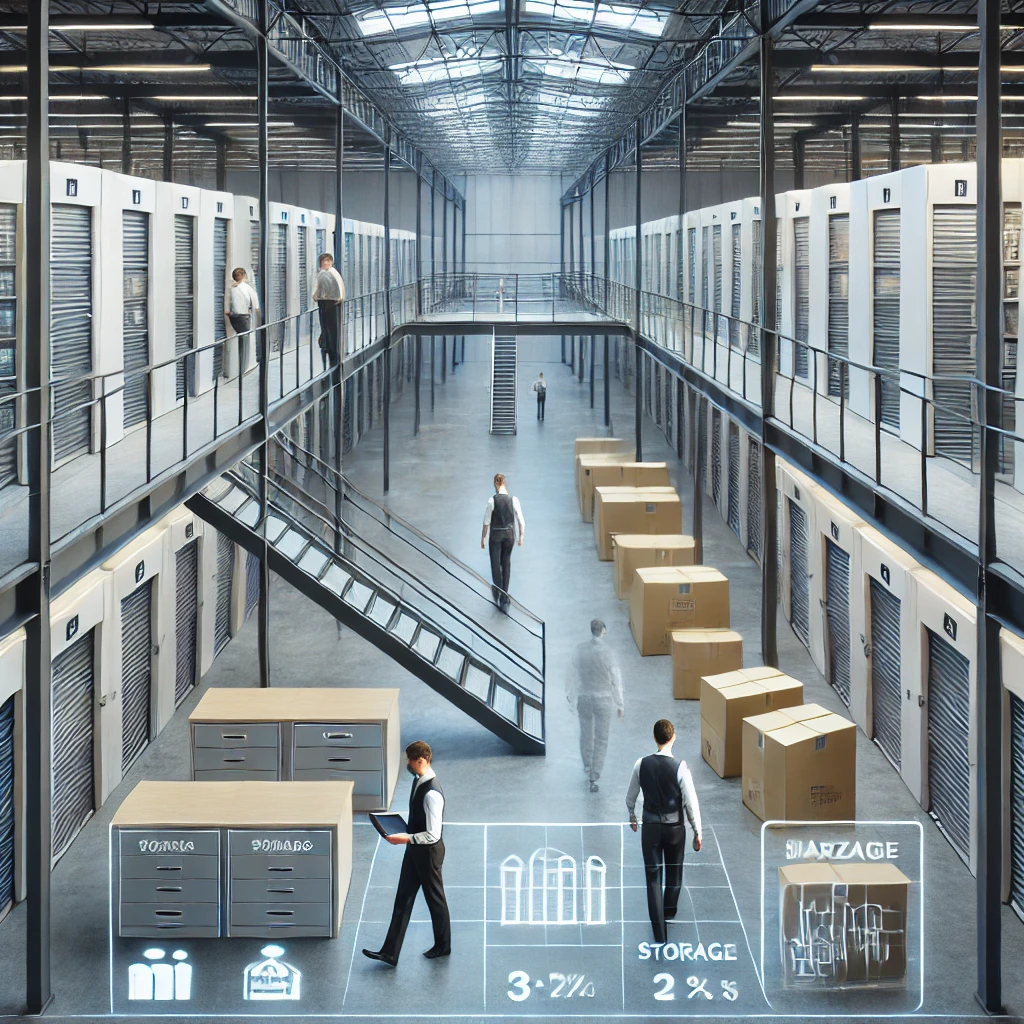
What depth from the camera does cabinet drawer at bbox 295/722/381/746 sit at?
891cm

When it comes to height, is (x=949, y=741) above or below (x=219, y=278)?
below

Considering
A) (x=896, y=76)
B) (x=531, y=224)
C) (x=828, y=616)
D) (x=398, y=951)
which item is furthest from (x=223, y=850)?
(x=531, y=224)

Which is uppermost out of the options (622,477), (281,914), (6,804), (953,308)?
(953,308)

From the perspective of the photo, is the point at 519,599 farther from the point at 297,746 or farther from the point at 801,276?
the point at 297,746

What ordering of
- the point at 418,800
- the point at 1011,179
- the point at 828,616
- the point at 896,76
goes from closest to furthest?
the point at 418,800 → the point at 1011,179 → the point at 828,616 → the point at 896,76

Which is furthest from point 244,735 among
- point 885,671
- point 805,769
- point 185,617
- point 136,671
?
point 885,671

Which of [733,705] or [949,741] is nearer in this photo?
[949,741]

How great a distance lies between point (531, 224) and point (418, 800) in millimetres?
37130

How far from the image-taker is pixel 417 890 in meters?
6.75

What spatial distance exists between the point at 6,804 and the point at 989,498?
5.46 m

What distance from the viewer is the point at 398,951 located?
6.79 metres

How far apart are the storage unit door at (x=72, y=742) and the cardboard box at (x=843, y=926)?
4.48 m

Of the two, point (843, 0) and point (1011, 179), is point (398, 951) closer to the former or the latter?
point (1011, 179)

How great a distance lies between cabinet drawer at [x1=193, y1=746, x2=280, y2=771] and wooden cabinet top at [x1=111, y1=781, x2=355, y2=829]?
3.84 ft
